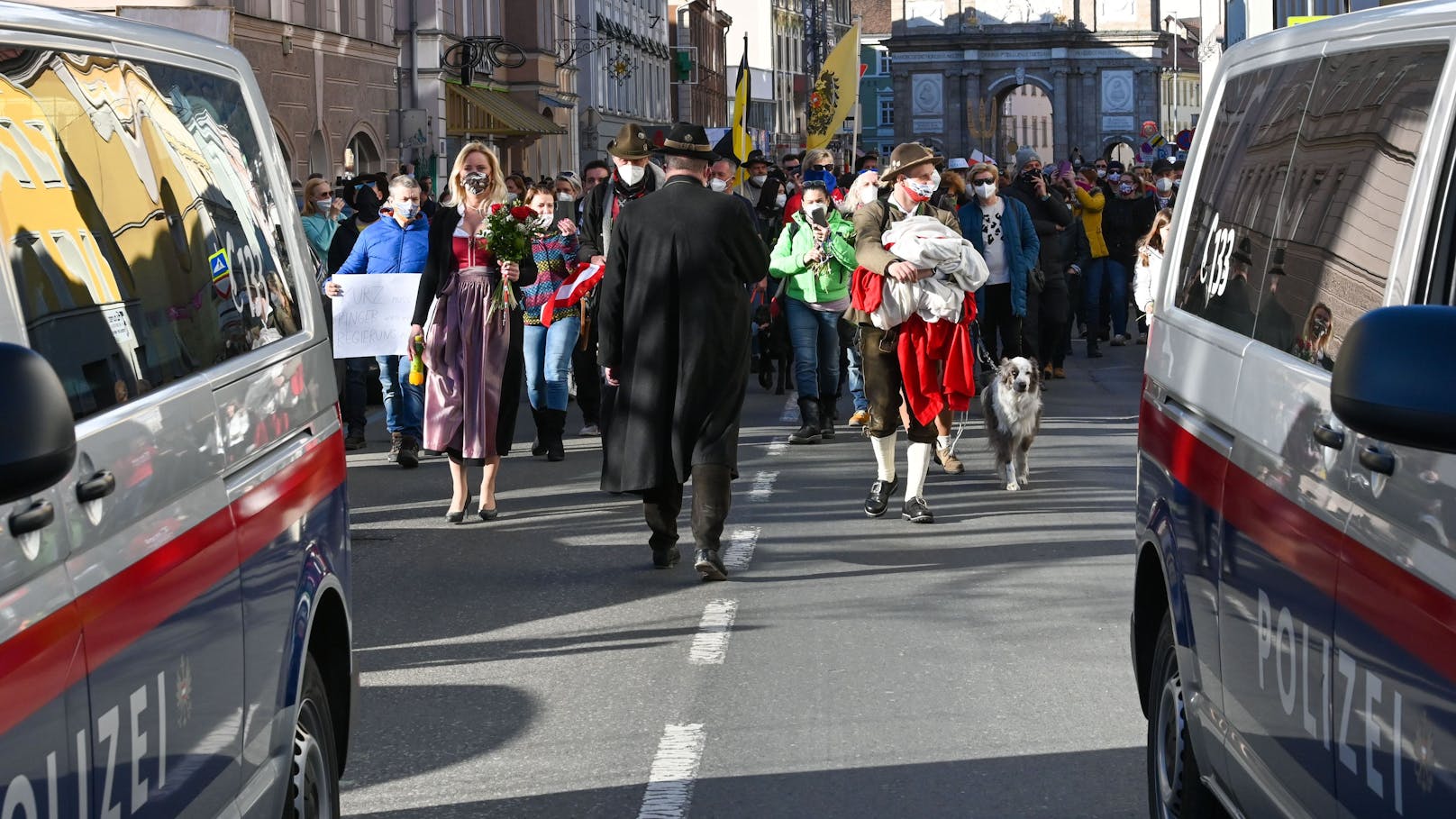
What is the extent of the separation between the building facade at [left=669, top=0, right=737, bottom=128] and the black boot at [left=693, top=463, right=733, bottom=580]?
237 ft

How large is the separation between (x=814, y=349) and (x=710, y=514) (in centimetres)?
638

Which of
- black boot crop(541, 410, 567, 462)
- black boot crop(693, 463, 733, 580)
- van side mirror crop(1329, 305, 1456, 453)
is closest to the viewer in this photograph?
van side mirror crop(1329, 305, 1456, 453)

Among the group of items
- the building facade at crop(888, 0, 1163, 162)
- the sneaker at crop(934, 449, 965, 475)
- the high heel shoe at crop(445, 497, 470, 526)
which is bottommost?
the high heel shoe at crop(445, 497, 470, 526)

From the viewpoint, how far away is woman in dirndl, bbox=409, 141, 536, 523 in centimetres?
1152

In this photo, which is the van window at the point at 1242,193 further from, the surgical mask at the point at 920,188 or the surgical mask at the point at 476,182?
the surgical mask at the point at 476,182

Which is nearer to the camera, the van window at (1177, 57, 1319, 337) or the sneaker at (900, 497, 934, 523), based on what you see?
the van window at (1177, 57, 1319, 337)

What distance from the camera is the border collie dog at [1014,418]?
40.7ft

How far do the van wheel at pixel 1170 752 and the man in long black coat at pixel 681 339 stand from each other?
4.46 metres

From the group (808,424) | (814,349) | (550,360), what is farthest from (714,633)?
(814,349)

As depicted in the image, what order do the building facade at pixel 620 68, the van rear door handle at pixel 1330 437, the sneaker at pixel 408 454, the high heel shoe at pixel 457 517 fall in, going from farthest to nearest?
1. the building facade at pixel 620 68
2. the sneaker at pixel 408 454
3. the high heel shoe at pixel 457 517
4. the van rear door handle at pixel 1330 437

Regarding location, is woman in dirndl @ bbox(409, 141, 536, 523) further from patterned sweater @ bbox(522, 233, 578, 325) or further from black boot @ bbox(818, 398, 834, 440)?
black boot @ bbox(818, 398, 834, 440)

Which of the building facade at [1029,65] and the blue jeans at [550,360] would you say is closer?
the blue jeans at [550,360]

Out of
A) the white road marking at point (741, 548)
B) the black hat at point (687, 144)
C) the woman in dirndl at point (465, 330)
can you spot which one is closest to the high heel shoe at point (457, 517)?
the woman in dirndl at point (465, 330)

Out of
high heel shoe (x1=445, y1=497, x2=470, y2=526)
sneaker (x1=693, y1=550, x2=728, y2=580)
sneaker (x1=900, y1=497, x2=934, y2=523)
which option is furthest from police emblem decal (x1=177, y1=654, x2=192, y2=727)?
high heel shoe (x1=445, y1=497, x2=470, y2=526)
